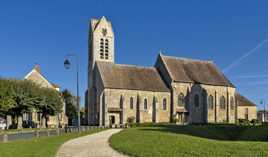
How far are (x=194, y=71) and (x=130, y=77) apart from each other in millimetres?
14509

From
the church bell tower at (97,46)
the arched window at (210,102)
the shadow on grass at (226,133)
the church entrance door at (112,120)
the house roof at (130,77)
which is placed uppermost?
the church bell tower at (97,46)

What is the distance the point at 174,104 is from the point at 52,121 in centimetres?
2217

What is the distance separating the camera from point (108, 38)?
222 ft

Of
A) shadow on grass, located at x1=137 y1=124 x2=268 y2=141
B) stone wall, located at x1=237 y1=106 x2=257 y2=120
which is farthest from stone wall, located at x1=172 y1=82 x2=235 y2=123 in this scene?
shadow on grass, located at x1=137 y1=124 x2=268 y2=141

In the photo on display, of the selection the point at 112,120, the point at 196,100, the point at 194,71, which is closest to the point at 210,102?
the point at 196,100

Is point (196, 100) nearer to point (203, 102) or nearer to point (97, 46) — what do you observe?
point (203, 102)

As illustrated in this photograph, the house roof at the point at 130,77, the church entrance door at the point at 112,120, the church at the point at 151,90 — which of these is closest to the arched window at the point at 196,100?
the church at the point at 151,90

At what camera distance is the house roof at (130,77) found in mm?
61406

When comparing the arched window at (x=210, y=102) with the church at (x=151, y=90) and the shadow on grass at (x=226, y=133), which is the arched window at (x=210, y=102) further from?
the shadow on grass at (x=226, y=133)

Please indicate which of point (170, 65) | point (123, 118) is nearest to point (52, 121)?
point (123, 118)

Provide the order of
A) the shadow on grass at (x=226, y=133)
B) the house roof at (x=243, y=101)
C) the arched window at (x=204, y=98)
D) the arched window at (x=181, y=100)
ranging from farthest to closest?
the house roof at (x=243, y=101)
the arched window at (x=204, y=98)
the arched window at (x=181, y=100)
the shadow on grass at (x=226, y=133)

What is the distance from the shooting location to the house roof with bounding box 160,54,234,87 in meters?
68.2

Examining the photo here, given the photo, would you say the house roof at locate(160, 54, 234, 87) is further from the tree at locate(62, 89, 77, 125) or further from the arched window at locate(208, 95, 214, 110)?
the tree at locate(62, 89, 77, 125)

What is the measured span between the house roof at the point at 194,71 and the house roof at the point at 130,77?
3.09 meters
